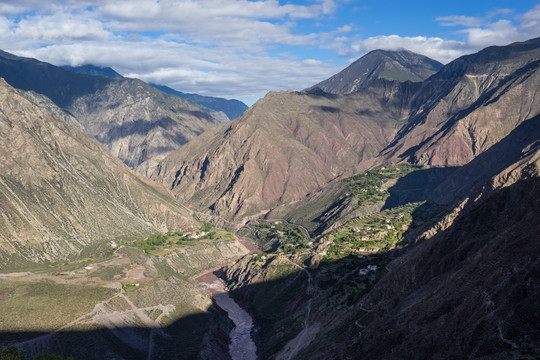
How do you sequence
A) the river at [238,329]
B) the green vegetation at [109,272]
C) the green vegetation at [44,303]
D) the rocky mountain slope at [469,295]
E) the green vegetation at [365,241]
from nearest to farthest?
the rocky mountain slope at [469,295] → the green vegetation at [44,303] → the river at [238,329] → the green vegetation at [109,272] → the green vegetation at [365,241]

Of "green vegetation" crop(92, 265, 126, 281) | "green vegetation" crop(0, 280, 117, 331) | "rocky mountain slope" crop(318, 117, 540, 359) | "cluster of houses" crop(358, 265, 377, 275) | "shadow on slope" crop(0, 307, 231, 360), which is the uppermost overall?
"rocky mountain slope" crop(318, 117, 540, 359)

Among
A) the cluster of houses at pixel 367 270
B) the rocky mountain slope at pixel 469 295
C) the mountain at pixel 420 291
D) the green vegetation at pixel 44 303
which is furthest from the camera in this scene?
the cluster of houses at pixel 367 270

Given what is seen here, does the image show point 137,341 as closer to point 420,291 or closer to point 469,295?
point 420,291

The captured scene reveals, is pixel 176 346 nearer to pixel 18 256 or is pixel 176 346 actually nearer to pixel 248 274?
pixel 248 274

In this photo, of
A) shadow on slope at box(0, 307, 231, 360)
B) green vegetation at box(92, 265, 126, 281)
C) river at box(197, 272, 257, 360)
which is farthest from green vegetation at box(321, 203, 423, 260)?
green vegetation at box(92, 265, 126, 281)

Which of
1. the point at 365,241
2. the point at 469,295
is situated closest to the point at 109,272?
the point at 365,241

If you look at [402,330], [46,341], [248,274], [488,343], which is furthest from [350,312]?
[248,274]

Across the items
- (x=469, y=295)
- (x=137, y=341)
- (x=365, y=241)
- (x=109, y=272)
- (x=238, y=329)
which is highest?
(x=469, y=295)

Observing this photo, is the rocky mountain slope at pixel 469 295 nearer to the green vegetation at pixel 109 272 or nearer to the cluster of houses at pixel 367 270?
the cluster of houses at pixel 367 270

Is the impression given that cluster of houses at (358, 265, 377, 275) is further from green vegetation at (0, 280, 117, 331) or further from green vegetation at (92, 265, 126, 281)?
green vegetation at (92, 265, 126, 281)

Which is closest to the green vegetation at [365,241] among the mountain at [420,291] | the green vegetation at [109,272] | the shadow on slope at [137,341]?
the mountain at [420,291]

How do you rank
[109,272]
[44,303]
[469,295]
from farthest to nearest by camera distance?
[109,272]
[44,303]
[469,295]
